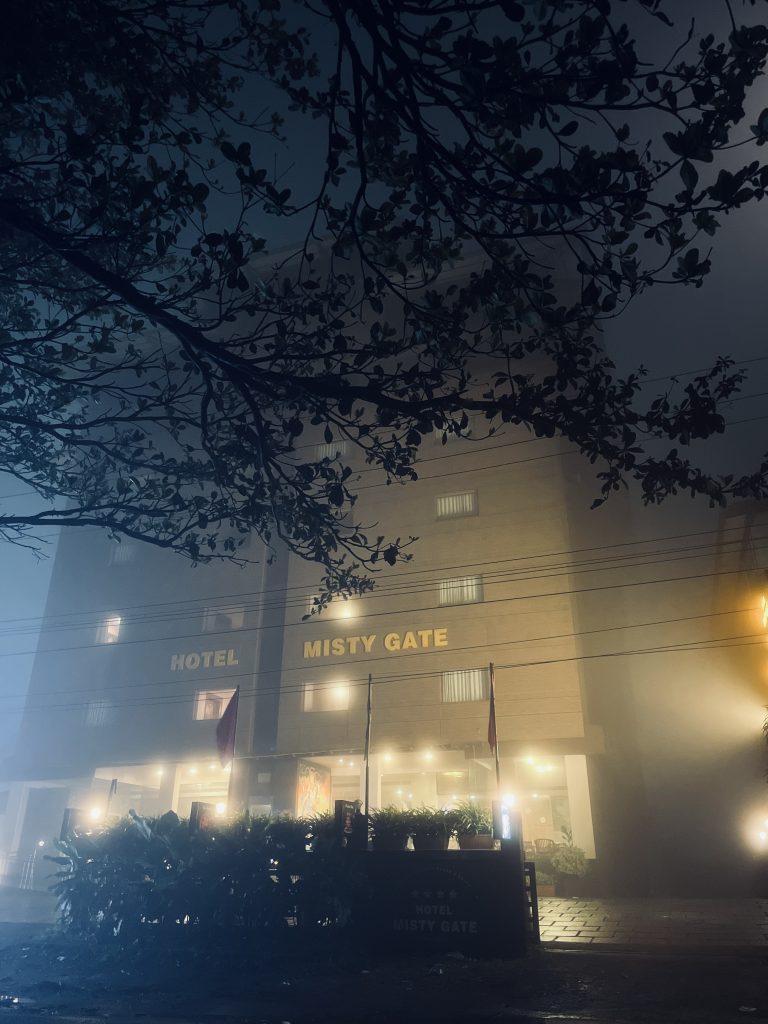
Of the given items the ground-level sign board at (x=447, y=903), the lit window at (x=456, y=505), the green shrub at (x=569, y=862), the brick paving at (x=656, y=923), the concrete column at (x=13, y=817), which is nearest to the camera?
the ground-level sign board at (x=447, y=903)

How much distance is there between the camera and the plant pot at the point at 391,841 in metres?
10.8

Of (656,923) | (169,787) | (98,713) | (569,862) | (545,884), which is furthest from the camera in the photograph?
(98,713)

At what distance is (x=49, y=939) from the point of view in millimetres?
11305

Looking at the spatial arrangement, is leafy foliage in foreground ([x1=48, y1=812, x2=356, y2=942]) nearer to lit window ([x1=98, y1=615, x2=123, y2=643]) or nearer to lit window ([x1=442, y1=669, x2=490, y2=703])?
lit window ([x1=442, y1=669, x2=490, y2=703])

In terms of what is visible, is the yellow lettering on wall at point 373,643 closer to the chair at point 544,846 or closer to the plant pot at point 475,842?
the chair at point 544,846

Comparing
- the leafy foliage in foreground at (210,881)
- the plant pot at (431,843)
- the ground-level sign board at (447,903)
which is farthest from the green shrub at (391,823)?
the leafy foliage in foreground at (210,881)

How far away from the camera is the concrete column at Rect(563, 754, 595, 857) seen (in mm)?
25016

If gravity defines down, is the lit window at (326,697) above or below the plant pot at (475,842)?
above

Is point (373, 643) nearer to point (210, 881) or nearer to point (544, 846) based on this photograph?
point (544, 846)

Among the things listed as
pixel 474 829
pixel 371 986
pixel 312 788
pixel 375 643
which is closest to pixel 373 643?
pixel 375 643

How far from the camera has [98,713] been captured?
3609 cm

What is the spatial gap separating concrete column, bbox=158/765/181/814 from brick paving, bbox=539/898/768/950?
20.5m

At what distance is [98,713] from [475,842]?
3065 cm

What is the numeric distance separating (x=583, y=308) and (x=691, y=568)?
80.6ft
